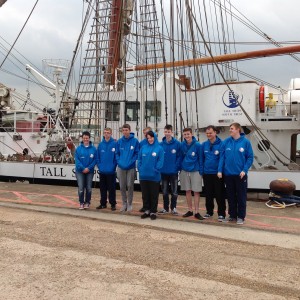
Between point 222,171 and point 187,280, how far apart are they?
2.92m

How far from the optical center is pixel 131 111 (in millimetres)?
12086

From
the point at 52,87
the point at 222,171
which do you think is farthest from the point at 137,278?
the point at 52,87

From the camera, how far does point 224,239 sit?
18.7ft

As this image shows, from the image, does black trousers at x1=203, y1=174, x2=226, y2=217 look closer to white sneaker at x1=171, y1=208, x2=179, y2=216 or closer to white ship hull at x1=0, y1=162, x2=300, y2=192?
white sneaker at x1=171, y1=208, x2=179, y2=216

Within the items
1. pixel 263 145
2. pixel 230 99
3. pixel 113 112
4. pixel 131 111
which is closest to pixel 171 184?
pixel 230 99

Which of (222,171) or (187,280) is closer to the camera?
(187,280)

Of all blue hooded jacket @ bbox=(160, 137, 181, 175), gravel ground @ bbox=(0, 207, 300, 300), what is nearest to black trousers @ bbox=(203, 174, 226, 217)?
blue hooded jacket @ bbox=(160, 137, 181, 175)

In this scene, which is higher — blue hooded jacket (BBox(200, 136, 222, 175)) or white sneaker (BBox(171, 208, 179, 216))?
blue hooded jacket (BBox(200, 136, 222, 175))

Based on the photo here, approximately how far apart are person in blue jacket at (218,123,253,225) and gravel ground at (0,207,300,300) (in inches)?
42.8

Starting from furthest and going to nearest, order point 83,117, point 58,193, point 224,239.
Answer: point 83,117 → point 58,193 → point 224,239

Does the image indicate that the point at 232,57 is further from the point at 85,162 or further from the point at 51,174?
the point at 85,162

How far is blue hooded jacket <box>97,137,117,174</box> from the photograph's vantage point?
25.3 ft

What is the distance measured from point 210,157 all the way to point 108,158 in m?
2.06

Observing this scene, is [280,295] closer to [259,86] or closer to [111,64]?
[259,86]
